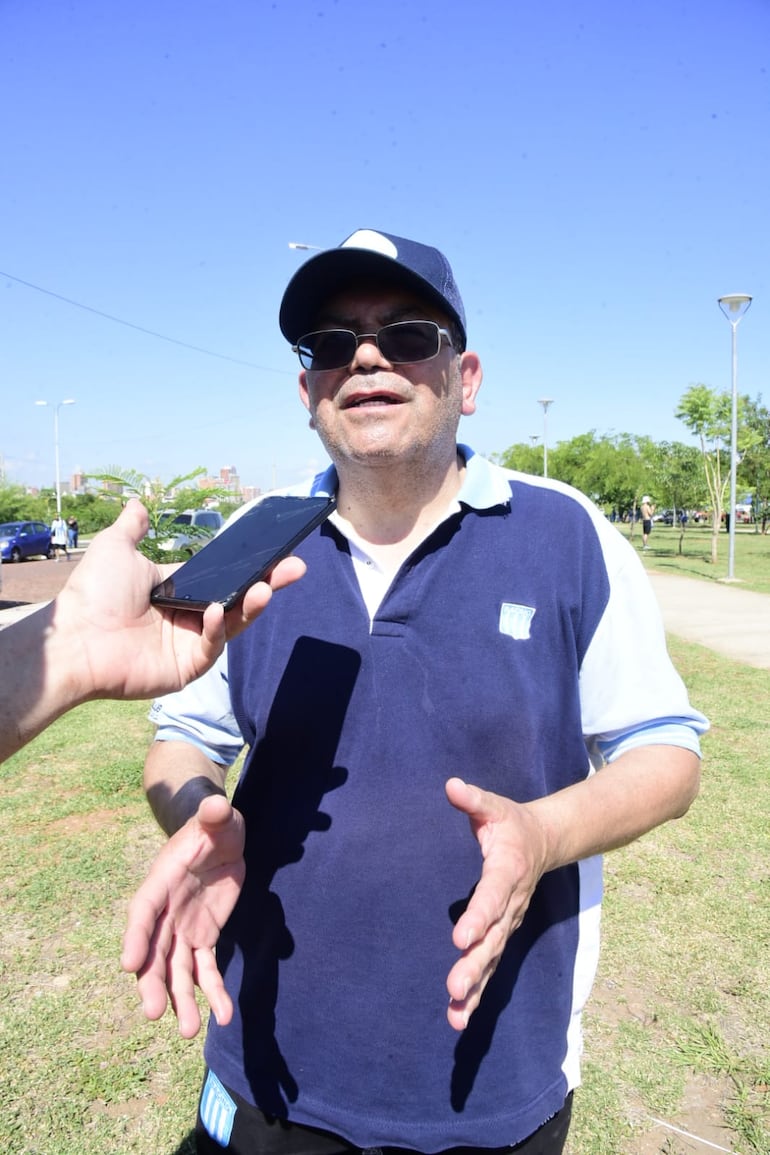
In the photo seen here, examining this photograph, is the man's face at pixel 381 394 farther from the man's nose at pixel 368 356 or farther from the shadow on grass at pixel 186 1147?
the shadow on grass at pixel 186 1147

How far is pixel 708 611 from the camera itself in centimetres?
1362

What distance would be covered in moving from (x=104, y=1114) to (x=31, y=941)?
4.12 ft

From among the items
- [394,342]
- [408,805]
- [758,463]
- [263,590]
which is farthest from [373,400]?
[758,463]

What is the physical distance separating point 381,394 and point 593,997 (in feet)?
9.28

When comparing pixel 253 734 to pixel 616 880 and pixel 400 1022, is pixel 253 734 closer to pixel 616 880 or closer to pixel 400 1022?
pixel 400 1022

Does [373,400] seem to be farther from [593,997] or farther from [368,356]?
[593,997]

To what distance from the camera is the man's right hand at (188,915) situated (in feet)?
4.26

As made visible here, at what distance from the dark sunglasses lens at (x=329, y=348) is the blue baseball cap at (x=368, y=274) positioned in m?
0.06

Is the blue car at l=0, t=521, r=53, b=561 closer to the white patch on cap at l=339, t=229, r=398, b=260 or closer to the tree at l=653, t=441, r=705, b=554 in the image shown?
the tree at l=653, t=441, r=705, b=554

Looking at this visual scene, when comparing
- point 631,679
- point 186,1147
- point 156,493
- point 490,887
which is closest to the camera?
point 490,887

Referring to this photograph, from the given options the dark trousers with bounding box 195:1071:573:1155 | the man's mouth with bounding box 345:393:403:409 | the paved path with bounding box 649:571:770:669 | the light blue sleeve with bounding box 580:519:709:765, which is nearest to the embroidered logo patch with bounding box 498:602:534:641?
the light blue sleeve with bounding box 580:519:709:765

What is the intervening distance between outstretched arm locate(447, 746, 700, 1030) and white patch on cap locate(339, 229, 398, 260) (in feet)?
4.00

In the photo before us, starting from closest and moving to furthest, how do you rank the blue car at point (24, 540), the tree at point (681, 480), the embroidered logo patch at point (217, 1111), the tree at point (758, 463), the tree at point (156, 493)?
1. the embroidered logo patch at point (217, 1111)
2. the tree at point (156, 493)
3. the tree at point (681, 480)
4. the blue car at point (24, 540)
5. the tree at point (758, 463)

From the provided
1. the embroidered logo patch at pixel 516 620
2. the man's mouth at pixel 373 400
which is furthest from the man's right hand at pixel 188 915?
the man's mouth at pixel 373 400
